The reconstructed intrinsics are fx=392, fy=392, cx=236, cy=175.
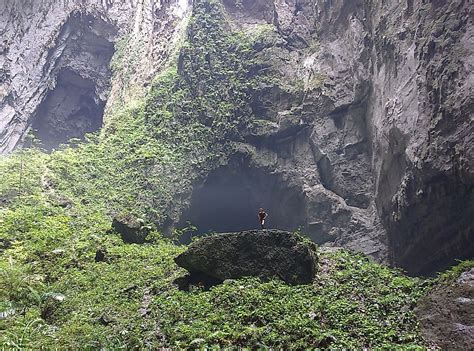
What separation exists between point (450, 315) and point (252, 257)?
13.7 feet

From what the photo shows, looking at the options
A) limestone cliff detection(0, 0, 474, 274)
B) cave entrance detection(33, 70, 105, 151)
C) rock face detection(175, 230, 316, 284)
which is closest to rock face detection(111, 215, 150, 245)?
limestone cliff detection(0, 0, 474, 274)

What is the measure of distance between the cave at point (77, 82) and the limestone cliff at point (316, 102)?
0.25ft

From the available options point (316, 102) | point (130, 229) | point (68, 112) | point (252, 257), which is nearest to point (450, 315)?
point (252, 257)

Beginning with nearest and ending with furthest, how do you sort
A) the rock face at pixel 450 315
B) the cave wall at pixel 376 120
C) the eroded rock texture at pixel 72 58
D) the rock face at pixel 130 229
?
1. the rock face at pixel 450 315
2. the cave wall at pixel 376 120
3. the rock face at pixel 130 229
4. the eroded rock texture at pixel 72 58

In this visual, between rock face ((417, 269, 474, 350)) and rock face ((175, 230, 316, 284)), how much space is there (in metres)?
2.65

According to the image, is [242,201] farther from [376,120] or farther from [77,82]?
[77,82]

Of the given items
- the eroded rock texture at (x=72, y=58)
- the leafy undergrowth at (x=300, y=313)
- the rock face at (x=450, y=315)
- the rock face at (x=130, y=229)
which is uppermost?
the eroded rock texture at (x=72, y=58)

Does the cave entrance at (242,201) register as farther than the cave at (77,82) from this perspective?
No

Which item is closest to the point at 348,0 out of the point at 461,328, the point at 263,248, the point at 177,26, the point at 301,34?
the point at 301,34

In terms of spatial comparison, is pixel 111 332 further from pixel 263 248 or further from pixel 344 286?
pixel 344 286

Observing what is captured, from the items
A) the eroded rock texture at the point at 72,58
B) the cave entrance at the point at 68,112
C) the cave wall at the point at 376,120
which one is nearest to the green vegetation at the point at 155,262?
the cave wall at the point at 376,120

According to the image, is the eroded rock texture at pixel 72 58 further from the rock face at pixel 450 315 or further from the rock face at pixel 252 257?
the rock face at pixel 450 315

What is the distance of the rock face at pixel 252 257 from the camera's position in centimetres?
892

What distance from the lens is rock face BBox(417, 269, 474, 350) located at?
238 inches
